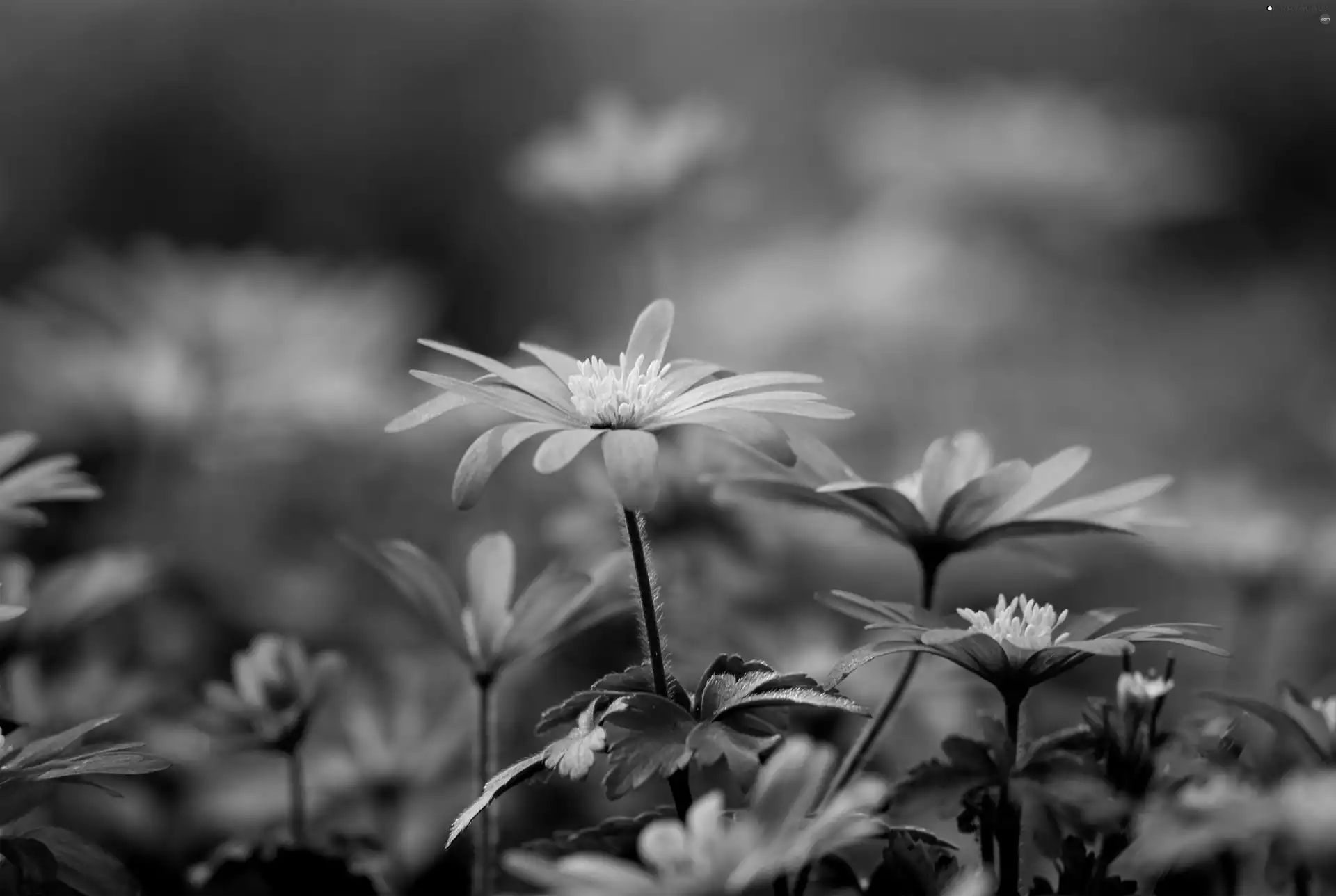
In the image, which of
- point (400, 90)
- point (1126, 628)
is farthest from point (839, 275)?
point (1126, 628)

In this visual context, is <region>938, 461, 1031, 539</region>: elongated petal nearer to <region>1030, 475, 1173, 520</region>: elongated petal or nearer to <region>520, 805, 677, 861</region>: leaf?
<region>1030, 475, 1173, 520</region>: elongated petal

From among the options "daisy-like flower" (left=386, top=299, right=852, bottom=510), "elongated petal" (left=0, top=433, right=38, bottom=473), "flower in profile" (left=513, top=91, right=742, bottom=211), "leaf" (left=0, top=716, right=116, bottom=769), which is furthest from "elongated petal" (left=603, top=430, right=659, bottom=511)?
"flower in profile" (left=513, top=91, right=742, bottom=211)

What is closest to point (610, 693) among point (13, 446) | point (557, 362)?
point (557, 362)

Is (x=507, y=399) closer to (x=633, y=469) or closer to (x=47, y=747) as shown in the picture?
(x=633, y=469)

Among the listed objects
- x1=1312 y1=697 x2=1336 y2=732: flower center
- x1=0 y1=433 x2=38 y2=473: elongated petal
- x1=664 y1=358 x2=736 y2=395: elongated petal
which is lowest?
x1=1312 y1=697 x2=1336 y2=732: flower center

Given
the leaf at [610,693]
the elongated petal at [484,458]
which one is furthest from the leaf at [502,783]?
the elongated petal at [484,458]

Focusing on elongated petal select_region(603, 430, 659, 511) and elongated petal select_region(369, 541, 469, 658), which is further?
elongated petal select_region(369, 541, 469, 658)
